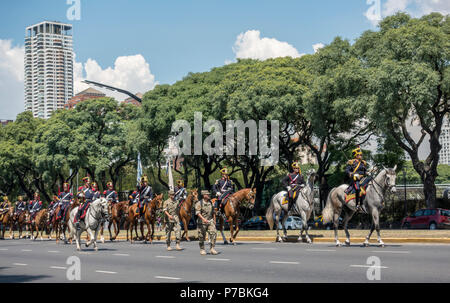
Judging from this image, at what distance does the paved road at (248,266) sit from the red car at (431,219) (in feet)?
57.5

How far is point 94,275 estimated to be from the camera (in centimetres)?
1455

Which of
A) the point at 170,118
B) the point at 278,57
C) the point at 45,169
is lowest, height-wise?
the point at 45,169

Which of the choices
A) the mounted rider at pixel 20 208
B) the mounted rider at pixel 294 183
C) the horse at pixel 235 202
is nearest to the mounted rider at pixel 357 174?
the mounted rider at pixel 294 183

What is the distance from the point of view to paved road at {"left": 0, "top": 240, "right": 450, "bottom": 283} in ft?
42.4

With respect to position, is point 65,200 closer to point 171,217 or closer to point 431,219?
point 171,217

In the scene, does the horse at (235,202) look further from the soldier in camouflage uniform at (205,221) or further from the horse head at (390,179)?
the horse head at (390,179)

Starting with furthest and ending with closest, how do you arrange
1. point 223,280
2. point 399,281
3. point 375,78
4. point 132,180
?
point 132,180 → point 375,78 → point 223,280 → point 399,281

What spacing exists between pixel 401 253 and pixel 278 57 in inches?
1185

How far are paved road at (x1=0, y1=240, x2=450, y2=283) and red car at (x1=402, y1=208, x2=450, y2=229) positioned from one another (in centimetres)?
1754

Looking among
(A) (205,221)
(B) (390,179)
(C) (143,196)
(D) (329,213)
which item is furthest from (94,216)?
(B) (390,179)

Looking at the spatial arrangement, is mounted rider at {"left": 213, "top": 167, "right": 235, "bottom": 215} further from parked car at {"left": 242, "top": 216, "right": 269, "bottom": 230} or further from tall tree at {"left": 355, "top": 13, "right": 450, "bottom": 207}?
parked car at {"left": 242, "top": 216, "right": 269, "bottom": 230}

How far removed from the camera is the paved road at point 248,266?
42.4ft
